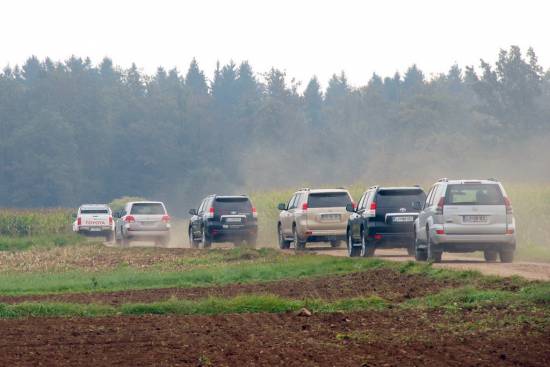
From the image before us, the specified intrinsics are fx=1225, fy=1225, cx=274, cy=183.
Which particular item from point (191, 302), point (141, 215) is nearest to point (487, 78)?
point (141, 215)

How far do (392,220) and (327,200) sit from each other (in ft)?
18.4

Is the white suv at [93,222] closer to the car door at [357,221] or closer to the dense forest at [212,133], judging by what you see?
the car door at [357,221]

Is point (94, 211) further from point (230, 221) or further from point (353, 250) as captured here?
point (353, 250)

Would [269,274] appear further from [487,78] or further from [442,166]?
[487,78]

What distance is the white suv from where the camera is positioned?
54.3 metres

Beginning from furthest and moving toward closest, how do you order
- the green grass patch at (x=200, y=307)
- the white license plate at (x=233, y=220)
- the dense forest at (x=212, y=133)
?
the dense forest at (x=212, y=133) → the white license plate at (x=233, y=220) → the green grass patch at (x=200, y=307)

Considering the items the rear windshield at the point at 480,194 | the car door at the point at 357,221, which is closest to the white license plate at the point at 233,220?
the car door at the point at 357,221

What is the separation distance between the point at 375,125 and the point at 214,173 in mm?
21884

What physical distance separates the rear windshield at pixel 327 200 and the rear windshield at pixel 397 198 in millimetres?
4977

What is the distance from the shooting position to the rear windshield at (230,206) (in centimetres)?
3938

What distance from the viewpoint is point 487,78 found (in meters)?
113

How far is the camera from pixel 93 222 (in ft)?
178

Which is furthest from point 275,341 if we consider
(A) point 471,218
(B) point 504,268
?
(A) point 471,218

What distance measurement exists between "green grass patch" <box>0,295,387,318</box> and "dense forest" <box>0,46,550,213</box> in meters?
87.4
